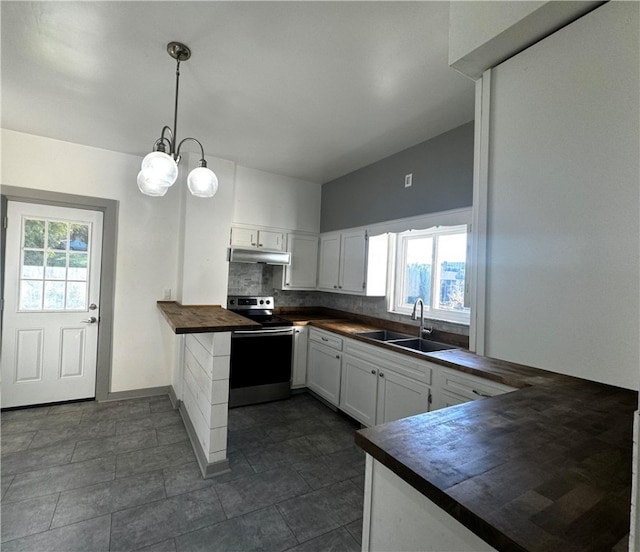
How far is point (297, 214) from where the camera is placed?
4125mm

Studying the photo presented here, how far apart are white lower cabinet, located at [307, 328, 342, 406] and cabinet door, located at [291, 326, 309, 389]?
49 millimetres

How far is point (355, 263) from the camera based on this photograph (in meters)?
3.52

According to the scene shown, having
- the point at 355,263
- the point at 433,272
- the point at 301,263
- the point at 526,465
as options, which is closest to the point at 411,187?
the point at 433,272

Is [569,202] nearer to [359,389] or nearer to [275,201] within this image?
[359,389]

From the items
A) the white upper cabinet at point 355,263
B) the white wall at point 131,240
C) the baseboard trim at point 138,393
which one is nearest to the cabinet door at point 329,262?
the white upper cabinet at point 355,263

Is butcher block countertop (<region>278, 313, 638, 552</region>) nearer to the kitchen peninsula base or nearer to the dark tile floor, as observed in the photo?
the kitchen peninsula base

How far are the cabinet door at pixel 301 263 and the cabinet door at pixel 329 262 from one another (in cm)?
9

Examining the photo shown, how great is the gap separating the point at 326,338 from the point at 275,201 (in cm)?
184

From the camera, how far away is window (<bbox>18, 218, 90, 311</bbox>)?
9.97 feet

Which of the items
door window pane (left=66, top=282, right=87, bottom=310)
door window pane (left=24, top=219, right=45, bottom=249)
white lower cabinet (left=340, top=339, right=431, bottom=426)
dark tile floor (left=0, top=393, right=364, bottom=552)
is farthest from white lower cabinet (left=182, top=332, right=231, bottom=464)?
door window pane (left=24, top=219, right=45, bottom=249)

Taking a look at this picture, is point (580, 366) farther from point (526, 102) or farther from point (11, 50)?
point (11, 50)

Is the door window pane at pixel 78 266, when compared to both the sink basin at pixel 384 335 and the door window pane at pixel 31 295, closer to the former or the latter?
the door window pane at pixel 31 295

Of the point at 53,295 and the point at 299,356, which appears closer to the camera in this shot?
the point at 53,295

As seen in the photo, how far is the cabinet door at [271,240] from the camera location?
151 inches
